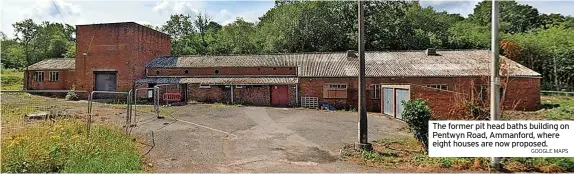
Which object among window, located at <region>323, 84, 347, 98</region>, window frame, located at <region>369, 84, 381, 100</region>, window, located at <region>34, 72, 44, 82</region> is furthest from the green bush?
window frame, located at <region>369, 84, 381, 100</region>

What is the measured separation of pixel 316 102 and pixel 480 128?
1752 cm

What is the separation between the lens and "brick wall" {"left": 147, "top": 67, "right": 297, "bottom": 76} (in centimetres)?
2736

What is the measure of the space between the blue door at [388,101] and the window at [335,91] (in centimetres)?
399

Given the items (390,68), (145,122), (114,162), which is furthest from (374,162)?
(390,68)

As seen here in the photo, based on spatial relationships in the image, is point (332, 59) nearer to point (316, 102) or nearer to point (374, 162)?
point (316, 102)

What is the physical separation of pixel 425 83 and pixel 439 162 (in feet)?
52.9

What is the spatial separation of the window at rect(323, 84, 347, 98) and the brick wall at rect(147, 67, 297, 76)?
380 centimetres

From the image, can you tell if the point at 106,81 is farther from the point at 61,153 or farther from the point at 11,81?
the point at 61,153

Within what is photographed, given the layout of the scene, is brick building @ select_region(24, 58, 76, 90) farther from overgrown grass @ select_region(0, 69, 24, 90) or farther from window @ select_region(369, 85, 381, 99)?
window @ select_region(369, 85, 381, 99)

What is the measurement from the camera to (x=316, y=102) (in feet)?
80.0

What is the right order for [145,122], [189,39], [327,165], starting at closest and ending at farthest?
[327,165] → [145,122] → [189,39]

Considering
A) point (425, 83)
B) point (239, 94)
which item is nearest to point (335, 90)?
point (425, 83)

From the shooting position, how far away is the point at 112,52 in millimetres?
27938

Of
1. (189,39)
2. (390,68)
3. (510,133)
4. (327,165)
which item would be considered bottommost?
(327,165)
